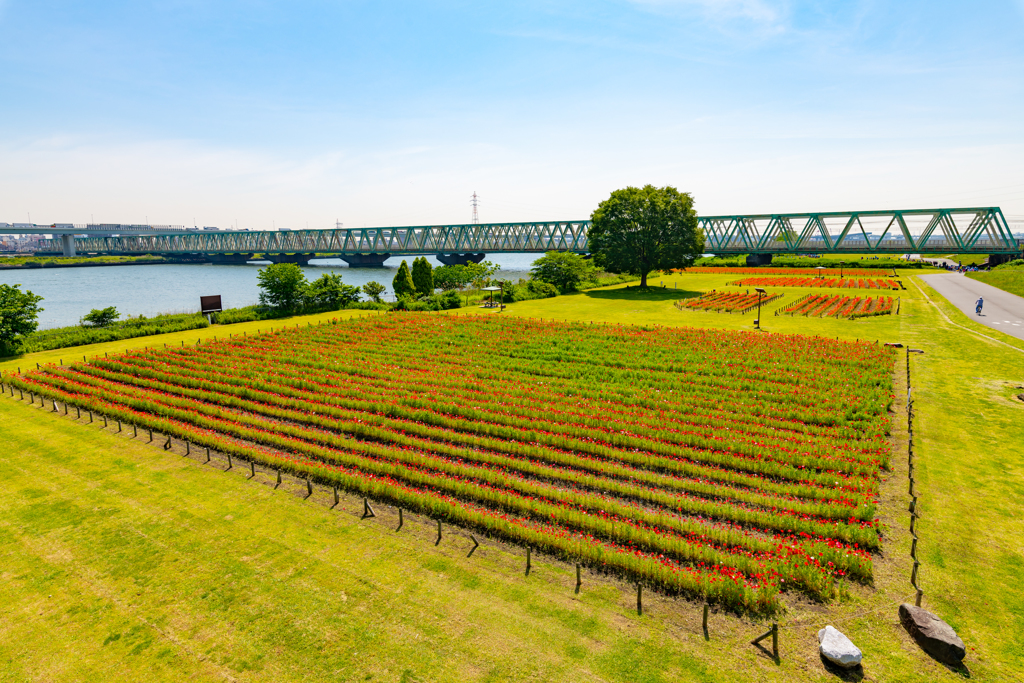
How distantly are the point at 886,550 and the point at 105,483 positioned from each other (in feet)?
Result: 76.5

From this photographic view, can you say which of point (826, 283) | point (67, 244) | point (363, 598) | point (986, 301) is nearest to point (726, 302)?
point (986, 301)

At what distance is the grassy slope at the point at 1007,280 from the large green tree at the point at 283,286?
84627 mm

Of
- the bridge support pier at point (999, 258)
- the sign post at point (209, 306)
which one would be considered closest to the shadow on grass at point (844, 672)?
the sign post at point (209, 306)

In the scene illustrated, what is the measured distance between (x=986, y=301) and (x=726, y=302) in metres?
27.7

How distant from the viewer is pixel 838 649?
349 inches

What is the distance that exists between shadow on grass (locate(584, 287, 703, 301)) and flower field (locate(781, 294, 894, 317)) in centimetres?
1335

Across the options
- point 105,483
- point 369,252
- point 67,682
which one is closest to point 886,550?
point 67,682

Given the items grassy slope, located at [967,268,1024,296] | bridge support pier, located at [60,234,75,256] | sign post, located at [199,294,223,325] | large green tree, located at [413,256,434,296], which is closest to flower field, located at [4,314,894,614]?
sign post, located at [199,294,223,325]

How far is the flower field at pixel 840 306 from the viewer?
161 feet

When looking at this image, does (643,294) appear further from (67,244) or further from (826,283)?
(67,244)

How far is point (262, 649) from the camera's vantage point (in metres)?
9.52

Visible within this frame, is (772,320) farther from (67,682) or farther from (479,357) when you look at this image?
(67,682)

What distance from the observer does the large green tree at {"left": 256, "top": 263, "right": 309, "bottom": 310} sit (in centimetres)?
5425

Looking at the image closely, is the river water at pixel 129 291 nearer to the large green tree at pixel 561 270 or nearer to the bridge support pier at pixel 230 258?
the large green tree at pixel 561 270
